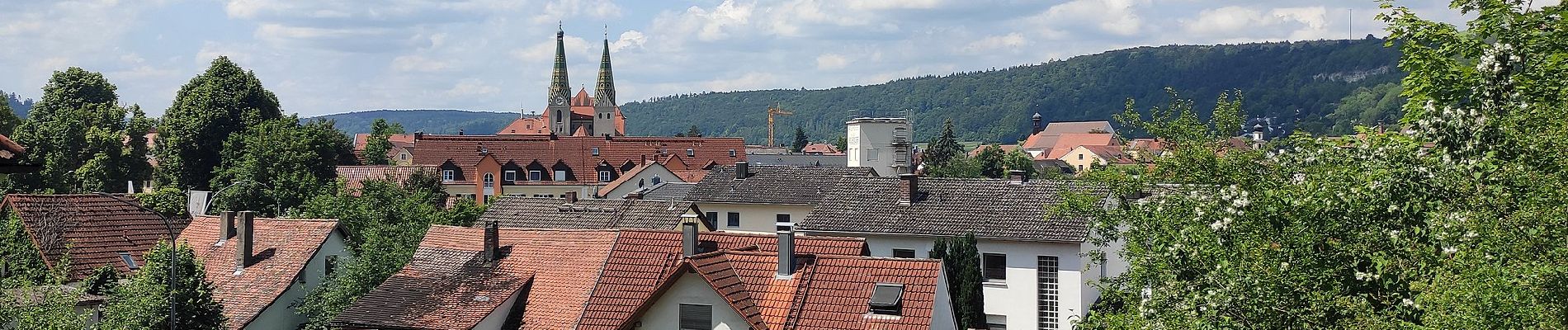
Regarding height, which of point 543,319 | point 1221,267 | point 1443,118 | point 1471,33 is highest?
point 1471,33

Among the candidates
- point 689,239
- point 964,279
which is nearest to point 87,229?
point 689,239

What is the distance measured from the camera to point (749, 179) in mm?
52094

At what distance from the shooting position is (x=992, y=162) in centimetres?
13325

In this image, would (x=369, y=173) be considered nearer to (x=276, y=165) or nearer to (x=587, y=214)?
(x=276, y=165)

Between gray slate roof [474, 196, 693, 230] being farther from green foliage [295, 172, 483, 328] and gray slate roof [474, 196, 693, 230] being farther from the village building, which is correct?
green foliage [295, 172, 483, 328]

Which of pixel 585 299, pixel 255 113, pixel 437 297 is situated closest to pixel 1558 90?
pixel 585 299

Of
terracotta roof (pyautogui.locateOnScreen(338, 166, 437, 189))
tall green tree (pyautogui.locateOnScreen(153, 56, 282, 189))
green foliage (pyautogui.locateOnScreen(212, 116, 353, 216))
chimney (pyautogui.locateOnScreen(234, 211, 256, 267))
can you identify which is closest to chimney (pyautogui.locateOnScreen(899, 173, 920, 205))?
chimney (pyautogui.locateOnScreen(234, 211, 256, 267))

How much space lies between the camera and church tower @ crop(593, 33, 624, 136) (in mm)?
182375

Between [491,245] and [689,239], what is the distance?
23.6 ft

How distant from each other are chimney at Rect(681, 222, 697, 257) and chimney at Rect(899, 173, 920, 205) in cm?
1267

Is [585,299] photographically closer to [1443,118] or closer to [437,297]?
[437,297]

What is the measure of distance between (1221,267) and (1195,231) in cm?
149

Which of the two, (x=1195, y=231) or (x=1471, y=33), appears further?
(x=1471, y=33)

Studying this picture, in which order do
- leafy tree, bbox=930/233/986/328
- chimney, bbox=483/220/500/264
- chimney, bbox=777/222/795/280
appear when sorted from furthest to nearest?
chimney, bbox=483/220/500/264 < leafy tree, bbox=930/233/986/328 < chimney, bbox=777/222/795/280
